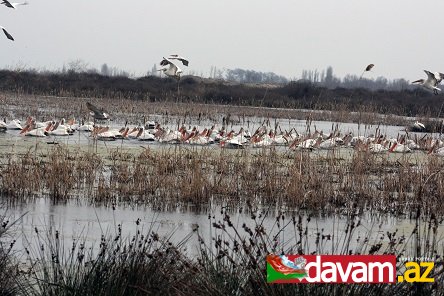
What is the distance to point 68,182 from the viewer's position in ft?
33.1

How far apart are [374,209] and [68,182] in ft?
14.2

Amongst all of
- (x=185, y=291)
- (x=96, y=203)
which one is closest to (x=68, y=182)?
(x=96, y=203)

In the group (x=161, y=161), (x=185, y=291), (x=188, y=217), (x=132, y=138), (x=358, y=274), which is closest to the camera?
(x=358, y=274)

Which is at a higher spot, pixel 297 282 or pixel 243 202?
pixel 297 282

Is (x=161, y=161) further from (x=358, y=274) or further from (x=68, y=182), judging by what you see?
(x=358, y=274)

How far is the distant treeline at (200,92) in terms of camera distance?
135ft
